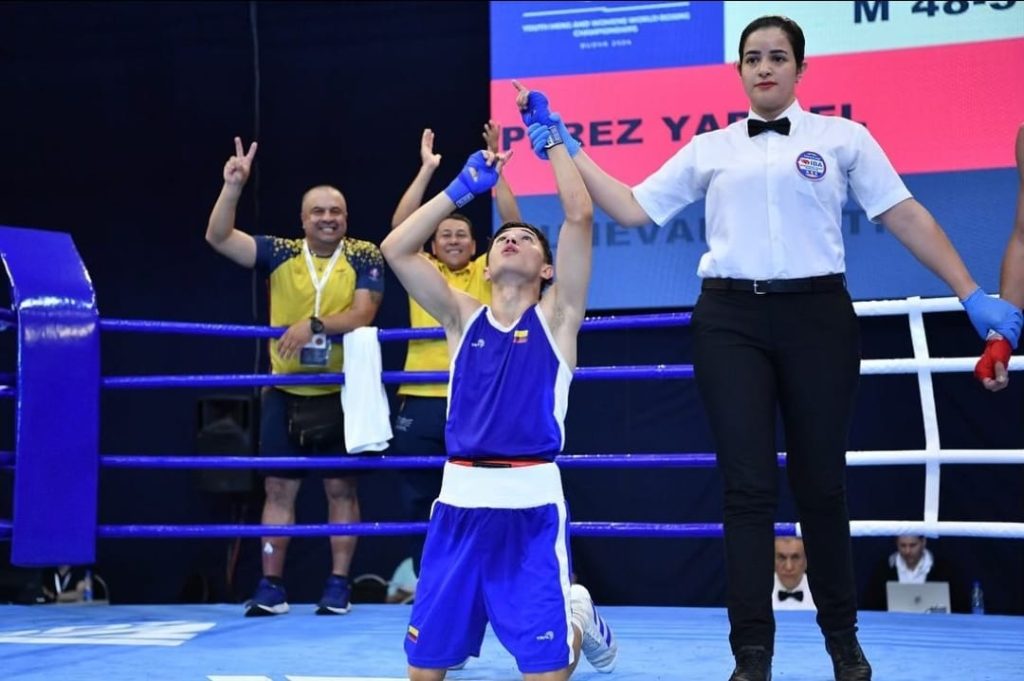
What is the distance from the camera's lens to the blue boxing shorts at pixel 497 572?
8.20ft

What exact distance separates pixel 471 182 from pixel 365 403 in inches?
56.8

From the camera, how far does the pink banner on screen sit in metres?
4.98

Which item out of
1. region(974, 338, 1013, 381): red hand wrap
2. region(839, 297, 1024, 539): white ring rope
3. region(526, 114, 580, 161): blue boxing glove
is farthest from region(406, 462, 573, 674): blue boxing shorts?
region(839, 297, 1024, 539): white ring rope

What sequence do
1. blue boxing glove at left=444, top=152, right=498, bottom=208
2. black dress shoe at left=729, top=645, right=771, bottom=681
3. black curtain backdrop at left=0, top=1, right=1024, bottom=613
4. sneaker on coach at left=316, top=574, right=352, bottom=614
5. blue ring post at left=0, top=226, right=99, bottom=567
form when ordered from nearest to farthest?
black dress shoe at left=729, top=645, right=771, bottom=681
blue boxing glove at left=444, top=152, right=498, bottom=208
blue ring post at left=0, top=226, right=99, bottom=567
sneaker on coach at left=316, top=574, right=352, bottom=614
black curtain backdrop at left=0, top=1, right=1024, bottom=613

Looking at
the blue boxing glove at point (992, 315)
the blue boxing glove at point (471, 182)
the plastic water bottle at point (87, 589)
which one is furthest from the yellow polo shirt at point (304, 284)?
the plastic water bottle at point (87, 589)

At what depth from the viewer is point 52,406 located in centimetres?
393

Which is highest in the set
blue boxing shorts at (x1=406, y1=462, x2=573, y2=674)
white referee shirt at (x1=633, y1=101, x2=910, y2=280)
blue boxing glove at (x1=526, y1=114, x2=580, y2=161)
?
blue boxing glove at (x1=526, y1=114, x2=580, y2=161)

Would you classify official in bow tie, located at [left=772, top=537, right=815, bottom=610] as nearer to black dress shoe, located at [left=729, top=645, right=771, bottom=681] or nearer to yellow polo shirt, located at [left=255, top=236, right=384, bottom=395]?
yellow polo shirt, located at [left=255, top=236, right=384, bottom=395]

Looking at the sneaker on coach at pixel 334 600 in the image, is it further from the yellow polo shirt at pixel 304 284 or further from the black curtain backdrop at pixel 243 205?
the black curtain backdrop at pixel 243 205

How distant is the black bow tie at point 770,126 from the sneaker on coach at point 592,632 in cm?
102

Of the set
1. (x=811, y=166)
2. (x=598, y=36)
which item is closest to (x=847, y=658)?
(x=811, y=166)

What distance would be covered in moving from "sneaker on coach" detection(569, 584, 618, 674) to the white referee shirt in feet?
2.44

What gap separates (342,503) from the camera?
434 centimetres

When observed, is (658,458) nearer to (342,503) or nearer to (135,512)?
(342,503)
